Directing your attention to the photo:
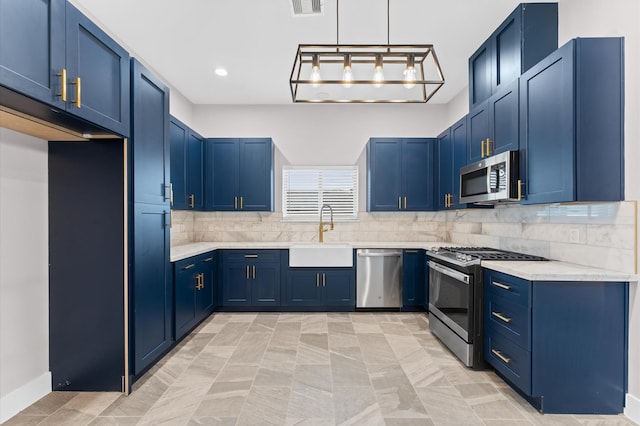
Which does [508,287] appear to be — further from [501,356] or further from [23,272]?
[23,272]

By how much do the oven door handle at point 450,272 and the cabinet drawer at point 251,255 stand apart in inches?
78.0

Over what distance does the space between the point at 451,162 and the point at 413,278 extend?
5.12 feet

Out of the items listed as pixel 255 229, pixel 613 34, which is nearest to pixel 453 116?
pixel 613 34

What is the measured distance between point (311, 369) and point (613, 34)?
3248 millimetres

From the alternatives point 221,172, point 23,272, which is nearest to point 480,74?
point 221,172

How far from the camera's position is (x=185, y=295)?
3.46m

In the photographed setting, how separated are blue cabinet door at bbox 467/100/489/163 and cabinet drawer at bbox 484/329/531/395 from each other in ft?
5.45

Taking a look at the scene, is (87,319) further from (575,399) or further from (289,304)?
(575,399)

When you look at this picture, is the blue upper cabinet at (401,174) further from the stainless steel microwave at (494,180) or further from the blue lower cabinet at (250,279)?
the blue lower cabinet at (250,279)

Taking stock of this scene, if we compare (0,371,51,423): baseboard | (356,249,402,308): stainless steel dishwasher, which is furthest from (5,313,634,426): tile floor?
(356,249,402,308): stainless steel dishwasher

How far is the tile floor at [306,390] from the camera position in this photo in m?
2.16

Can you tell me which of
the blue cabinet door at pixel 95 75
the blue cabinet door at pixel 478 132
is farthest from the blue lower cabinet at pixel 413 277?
the blue cabinet door at pixel 95 75

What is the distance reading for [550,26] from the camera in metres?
2.76

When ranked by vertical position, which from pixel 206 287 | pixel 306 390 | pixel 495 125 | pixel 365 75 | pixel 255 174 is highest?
pixel 365 75
